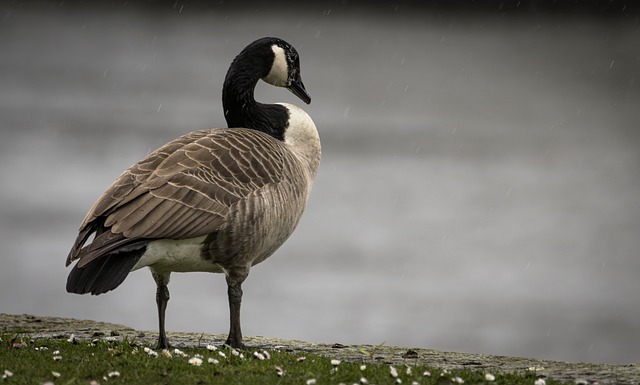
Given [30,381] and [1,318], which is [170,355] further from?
[1,318]

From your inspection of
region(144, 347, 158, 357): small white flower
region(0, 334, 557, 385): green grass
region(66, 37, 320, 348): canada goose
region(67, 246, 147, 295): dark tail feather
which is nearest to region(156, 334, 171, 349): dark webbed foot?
region(66, 37, 320, 348): canada goose

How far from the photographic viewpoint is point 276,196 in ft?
30.5

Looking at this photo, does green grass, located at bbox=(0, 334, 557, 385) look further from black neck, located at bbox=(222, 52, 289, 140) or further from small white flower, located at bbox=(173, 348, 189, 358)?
black neck, located at bbox=(222, 52, 289, 140)

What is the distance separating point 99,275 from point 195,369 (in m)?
1.27

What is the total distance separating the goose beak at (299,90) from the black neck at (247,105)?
85 centimetres

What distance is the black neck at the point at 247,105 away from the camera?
10.7m

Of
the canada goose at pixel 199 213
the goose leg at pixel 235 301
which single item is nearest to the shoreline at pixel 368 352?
the goose leg at pixel 235 301

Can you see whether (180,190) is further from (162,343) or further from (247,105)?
(247,105)

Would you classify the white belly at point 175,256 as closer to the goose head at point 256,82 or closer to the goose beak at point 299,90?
the goose head at point 256,82

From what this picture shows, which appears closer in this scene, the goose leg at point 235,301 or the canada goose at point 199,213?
the canada goose at point 199,213

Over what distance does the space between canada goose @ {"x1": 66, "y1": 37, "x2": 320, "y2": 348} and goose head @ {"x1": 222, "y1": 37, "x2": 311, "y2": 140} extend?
27cm

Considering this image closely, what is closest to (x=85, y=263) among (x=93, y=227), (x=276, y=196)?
(x=93, y=227)

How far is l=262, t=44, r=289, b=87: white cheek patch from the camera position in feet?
36.9

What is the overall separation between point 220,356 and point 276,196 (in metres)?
1.89
